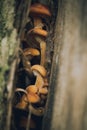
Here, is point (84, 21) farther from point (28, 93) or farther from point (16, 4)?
point (28, 93)

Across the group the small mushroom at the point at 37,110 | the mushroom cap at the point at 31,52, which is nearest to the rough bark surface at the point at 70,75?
the small mushroom at the point at 37,110

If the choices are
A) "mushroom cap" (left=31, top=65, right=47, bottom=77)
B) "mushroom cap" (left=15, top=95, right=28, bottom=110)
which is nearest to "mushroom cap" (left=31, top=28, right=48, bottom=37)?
"mushroom cap" (left=31, top=65, right=47, bottom=77)

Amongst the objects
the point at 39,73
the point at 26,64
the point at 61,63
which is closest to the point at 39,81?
the point at 39,73

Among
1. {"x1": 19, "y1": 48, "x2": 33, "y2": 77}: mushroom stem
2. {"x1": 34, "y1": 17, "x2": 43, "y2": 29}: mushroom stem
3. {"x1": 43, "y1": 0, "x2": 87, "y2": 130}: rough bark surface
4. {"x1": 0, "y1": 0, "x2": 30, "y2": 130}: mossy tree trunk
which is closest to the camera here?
{"x1": 43, "y1": 0, "x2": 87, "y2": 130}: rough bark surface

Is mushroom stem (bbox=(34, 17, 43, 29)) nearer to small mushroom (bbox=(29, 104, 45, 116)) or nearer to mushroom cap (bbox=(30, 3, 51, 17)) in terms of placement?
mushroom cap (bbox=(30, 3, 51, 17))

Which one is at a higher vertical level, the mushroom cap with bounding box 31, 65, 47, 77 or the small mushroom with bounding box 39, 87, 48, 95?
the mushroom cap with bounding box 31, 65, 47, 77

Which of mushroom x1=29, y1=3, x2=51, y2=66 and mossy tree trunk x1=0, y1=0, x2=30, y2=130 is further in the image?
mushroom x1=29, y1=3, x2=51, y2=66

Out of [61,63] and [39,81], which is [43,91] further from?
[61,63]
